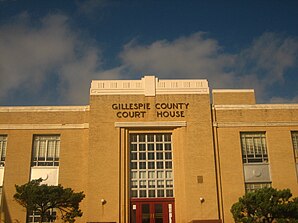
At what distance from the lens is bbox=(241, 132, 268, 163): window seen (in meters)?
30.5

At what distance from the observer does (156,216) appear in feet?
94.2

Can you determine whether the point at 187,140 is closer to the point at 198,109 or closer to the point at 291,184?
the point at 198,109

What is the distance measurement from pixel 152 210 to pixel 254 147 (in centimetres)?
936

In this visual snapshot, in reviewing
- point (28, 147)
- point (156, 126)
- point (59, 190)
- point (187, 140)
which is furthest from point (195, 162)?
point (28, 147)

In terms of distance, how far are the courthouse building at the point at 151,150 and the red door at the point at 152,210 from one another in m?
0.07

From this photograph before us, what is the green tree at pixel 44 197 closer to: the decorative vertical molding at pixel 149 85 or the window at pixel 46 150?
the window at pixel 46 150

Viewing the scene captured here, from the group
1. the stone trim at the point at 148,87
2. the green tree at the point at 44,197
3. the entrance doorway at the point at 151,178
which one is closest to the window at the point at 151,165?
the entrance doorway at the point at 151,178

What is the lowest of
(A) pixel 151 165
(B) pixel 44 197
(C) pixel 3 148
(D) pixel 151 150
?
(B) pixel 44 197

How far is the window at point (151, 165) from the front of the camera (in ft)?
96.5

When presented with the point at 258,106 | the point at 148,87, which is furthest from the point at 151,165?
the point at 258,106

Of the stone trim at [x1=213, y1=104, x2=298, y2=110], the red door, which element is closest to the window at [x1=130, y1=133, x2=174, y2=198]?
the red door

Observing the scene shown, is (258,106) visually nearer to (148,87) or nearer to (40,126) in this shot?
(148,87)

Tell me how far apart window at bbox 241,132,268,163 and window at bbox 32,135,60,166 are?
47.4 ft

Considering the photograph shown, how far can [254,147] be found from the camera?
101ft
